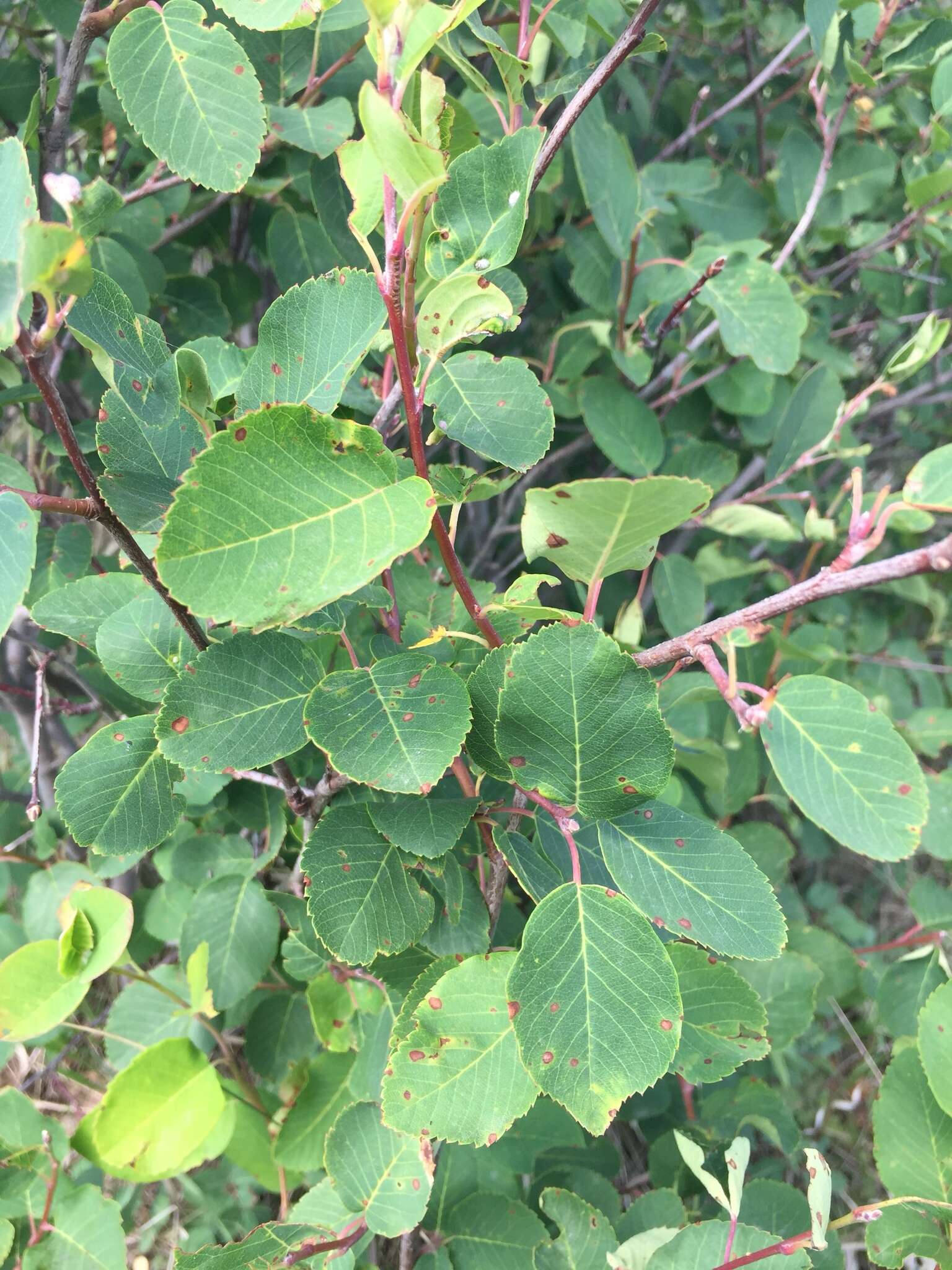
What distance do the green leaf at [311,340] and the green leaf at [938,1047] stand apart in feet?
2.14

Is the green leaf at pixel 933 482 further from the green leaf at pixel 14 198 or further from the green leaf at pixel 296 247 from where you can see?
the green leaf at pixel 296 247

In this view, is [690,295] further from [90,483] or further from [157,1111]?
[157,1111]

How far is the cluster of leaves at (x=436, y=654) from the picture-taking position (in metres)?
0.45

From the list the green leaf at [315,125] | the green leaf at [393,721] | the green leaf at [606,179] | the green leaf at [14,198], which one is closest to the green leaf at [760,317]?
the green leaf at [606,179]

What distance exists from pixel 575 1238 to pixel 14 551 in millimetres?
677

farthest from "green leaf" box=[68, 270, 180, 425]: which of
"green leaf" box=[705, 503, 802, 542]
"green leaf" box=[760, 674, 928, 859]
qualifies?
"green leaf" box=[705, 503, 802, 542]

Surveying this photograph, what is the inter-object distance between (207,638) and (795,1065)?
4.54 ft

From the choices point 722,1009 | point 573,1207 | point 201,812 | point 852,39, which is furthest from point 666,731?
point 852,39

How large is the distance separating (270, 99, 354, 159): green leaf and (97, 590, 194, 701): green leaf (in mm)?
465

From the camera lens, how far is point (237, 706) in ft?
1.69

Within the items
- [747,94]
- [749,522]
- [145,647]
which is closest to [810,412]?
[749,522]

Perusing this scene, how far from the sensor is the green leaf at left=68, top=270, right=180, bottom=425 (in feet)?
1.54

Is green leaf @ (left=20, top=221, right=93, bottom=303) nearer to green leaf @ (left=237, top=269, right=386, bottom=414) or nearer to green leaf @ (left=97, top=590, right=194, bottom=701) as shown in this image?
green leaf @ (left=237, top=269, right=386, bottom=414)

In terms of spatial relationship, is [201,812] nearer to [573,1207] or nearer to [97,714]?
[97,714]
